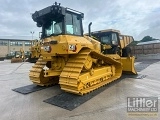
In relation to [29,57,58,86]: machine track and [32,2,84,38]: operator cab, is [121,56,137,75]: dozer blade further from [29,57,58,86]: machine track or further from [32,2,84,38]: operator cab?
[29,57,58,86]: machine track

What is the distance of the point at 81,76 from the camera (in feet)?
17.0

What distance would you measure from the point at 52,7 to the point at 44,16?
0.67m

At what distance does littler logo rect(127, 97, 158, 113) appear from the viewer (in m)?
4.14

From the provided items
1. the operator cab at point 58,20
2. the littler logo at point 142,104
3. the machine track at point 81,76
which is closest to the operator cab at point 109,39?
the machine track at point 81,76

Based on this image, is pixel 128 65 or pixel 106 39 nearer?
pixel 128 65

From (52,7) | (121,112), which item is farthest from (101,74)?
(52,7)

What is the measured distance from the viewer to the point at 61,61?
5848 millimetres

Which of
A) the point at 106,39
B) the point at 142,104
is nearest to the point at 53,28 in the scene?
the point at 142,104

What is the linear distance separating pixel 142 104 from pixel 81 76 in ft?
6.24

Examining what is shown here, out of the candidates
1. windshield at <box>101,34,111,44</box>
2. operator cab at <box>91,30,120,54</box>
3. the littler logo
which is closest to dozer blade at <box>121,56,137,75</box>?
operator cab at <box>91,30,120,54</box>

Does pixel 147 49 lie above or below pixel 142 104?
above

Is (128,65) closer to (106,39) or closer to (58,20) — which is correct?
(106,39)

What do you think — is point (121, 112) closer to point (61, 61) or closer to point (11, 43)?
point (61, 61)

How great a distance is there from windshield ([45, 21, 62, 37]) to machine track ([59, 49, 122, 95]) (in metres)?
1.00
